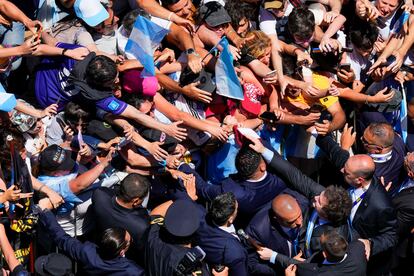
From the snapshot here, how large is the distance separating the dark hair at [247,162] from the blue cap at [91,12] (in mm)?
1752

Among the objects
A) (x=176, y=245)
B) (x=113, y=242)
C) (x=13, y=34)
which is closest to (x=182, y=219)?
(x=176, y=245)

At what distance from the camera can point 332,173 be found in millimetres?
9297

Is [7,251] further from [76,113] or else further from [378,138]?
[378,138]

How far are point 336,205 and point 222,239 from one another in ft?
3.10

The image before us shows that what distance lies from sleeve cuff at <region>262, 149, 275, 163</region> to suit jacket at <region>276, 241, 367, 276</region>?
3.32ft

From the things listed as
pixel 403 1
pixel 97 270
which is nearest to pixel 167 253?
pixel 97 270

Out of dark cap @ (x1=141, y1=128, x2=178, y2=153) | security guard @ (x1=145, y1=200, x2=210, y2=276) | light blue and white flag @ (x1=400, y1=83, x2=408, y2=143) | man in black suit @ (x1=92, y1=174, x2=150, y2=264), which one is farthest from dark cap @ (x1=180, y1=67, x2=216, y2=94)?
light blue and white flag @ (x1=400, y1=83, x2=408, y2=143)

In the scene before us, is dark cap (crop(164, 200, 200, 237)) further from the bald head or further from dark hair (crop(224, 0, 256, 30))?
dark hair (crop(224, 0, 256, 30))

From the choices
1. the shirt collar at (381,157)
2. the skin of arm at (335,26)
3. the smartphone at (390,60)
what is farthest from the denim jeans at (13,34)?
the smartphone at (390,60)

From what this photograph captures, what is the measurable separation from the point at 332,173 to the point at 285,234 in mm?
1699

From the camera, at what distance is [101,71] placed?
7648 millimetres

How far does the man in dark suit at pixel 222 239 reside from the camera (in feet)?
24.4

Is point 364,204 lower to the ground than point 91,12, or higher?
lower

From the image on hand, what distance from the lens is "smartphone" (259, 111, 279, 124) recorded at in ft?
27.7
